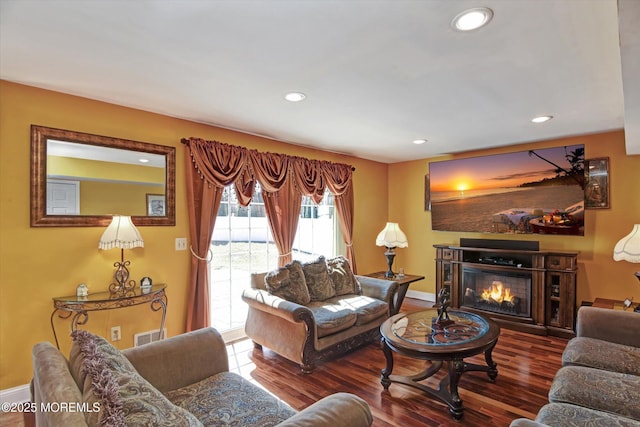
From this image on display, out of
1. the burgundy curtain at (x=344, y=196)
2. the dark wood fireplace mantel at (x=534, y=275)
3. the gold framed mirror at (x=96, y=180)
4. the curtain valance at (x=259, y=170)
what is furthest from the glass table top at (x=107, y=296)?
the dark wood fireplace mantel at (x=534, y=275)

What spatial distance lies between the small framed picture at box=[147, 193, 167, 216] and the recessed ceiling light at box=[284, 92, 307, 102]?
1.55 m

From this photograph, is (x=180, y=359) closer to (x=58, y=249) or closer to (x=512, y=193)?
(x=58, y=249)

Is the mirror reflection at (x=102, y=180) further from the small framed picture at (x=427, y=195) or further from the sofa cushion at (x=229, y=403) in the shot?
the small framed picture at (x=427, y=195)

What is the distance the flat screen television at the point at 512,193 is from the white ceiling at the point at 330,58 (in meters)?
0.74

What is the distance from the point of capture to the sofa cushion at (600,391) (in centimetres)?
168

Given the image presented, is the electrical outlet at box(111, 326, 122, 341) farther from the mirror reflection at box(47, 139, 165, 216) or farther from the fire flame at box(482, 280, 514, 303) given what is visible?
the fire flame at box(482, 280, 514, 303)

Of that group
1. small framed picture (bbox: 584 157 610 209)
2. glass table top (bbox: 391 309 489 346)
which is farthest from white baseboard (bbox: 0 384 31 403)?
small framed picture (bbox: 584 157 610 209)

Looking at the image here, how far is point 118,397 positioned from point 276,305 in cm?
195

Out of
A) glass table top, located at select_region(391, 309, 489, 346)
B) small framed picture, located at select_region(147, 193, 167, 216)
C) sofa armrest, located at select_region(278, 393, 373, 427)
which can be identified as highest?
small framed picture, located at select_region(147, 193, 167, 216)

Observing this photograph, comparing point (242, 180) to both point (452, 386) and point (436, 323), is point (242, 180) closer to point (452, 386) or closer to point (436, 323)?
point (436, 323)

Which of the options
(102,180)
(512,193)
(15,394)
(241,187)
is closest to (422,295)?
(512,193)

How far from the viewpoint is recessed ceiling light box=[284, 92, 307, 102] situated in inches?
104

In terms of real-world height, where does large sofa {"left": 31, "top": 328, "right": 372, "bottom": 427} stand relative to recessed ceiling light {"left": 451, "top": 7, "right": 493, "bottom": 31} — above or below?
below

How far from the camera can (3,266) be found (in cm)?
239
